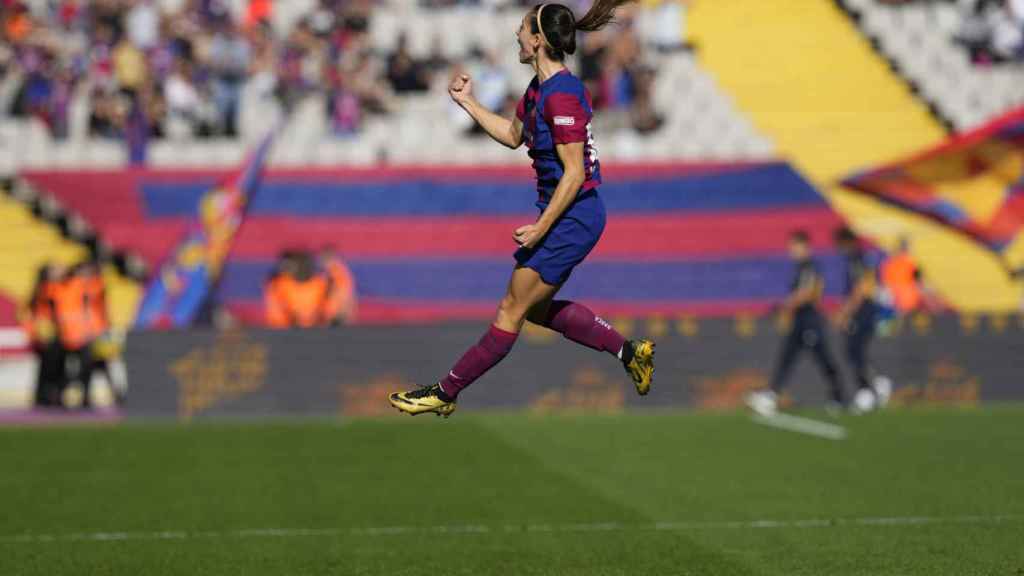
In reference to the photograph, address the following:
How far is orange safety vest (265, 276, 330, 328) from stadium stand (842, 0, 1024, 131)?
11846mm

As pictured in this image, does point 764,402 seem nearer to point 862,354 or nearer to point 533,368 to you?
point 862,354

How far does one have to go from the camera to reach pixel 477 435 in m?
15.3

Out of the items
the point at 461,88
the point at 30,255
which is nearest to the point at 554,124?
the point at 461,88

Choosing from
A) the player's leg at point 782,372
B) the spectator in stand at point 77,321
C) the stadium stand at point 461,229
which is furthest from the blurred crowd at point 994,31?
the spectator in stand at point 77,321

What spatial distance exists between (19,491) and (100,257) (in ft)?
40.0

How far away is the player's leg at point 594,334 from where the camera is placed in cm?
773

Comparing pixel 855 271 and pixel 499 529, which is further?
pixel 855 271

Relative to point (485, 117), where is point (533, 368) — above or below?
below

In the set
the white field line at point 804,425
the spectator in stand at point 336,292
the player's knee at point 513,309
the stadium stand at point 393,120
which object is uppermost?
the player's knee at point 513,309

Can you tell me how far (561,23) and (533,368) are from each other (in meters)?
11.0

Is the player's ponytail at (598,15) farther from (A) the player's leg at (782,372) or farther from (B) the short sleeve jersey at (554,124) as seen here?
(A) the player's leg at (782,372)

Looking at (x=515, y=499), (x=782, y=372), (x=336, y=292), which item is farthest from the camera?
(x=336, y=292)

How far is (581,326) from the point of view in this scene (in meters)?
7.79

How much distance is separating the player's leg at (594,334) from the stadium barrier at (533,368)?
10046mm
